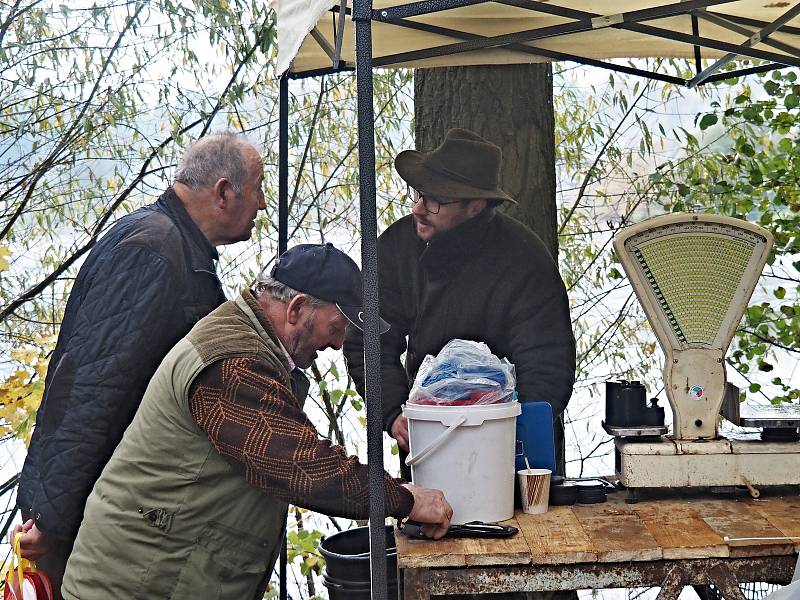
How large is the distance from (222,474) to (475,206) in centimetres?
160

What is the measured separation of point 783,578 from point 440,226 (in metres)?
1.78

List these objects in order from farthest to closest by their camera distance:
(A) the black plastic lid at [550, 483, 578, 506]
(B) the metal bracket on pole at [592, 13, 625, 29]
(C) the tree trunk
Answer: (C) the tree trunk → (B) the metal bracket on pole at [592, 13, 625, 29] → (A) the black plastic lid at [550, 483, 578, 506]

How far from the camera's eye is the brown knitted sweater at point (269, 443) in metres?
2.11

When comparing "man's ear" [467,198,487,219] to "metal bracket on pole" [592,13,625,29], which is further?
"man's ear" [467,198,487,219]

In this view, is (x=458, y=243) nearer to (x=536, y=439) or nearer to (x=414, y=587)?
(x=536, y=439)

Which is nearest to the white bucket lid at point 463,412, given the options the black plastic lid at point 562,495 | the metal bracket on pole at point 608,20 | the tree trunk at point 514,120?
the black plastic lid at point 562,495

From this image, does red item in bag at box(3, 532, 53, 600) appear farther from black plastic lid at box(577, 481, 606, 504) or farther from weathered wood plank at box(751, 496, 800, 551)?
weathered wood plank at box(751, 496, 800, 551)

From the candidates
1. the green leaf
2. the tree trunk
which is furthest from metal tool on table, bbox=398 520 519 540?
the green leaf

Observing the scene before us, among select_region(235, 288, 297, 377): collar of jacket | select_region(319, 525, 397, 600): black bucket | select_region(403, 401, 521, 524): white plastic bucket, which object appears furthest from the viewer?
select_region(319, 525, 397, 600): black bucket

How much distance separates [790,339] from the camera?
4449mm

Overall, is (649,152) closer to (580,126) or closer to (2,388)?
(580,126)

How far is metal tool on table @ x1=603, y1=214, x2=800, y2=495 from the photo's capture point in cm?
236

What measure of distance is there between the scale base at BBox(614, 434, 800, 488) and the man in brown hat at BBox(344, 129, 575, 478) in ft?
3.02

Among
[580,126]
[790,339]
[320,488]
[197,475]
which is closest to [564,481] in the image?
[320,488]
